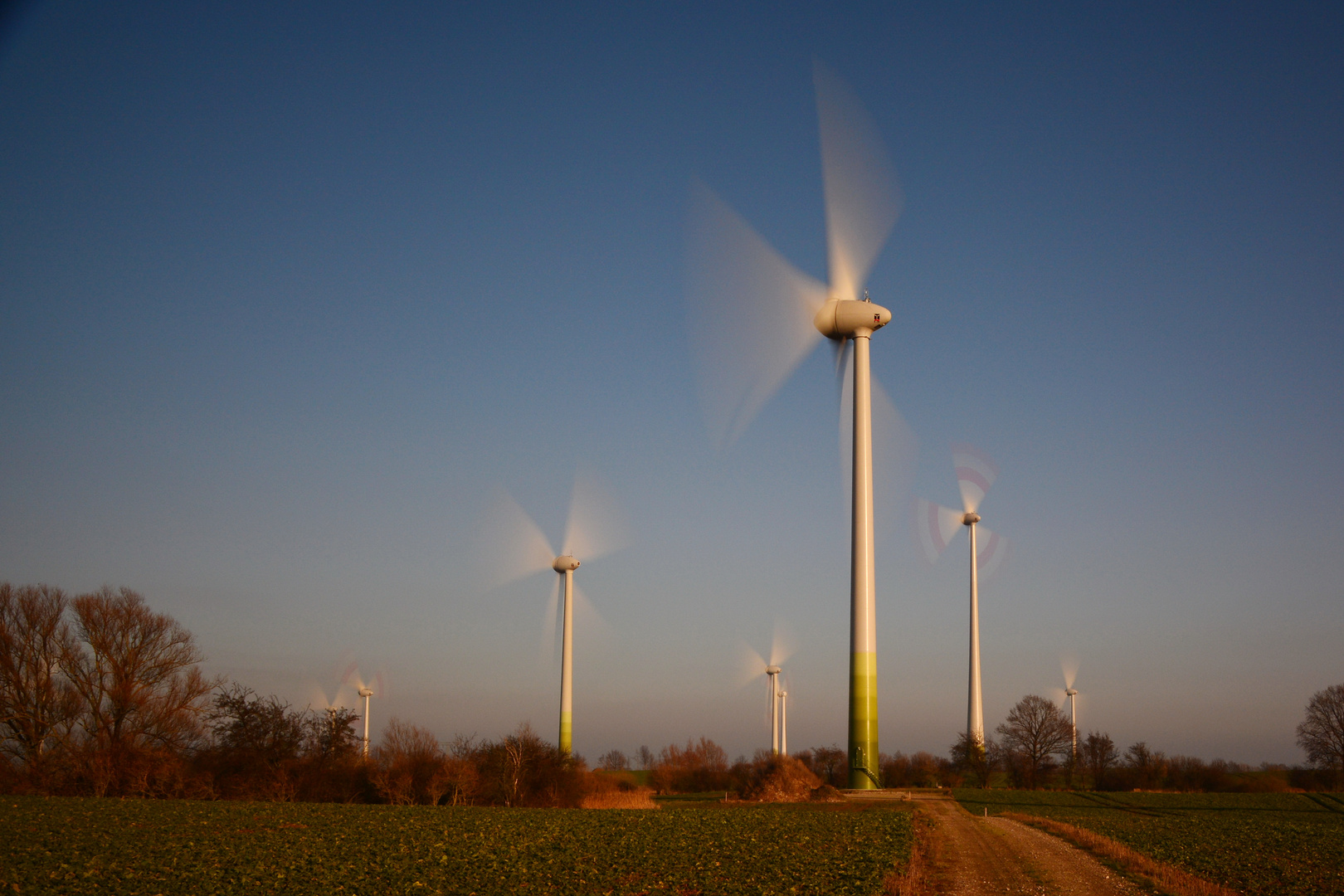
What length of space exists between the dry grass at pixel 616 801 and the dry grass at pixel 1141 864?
22094 mm

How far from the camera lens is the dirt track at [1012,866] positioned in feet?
77.9

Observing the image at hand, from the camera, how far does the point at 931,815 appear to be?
43.0 metres

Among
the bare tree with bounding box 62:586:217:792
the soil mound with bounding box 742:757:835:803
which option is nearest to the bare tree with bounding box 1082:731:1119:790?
the soil mound with bounding box 742:757:835:803

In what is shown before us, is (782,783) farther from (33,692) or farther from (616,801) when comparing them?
(33,692)

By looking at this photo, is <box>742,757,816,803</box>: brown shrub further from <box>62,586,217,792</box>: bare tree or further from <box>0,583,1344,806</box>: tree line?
<box>62,586,217,792</box>: bare tree

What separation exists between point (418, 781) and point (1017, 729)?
209 feet

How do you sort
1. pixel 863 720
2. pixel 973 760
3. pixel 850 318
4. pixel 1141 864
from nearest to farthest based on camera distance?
pixel 1141 864 → pixel 863 720 → pixel 850 318 → pixel 973 760

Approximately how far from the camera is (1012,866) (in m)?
27.7

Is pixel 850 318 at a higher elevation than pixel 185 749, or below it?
higher

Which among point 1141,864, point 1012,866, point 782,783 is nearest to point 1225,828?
point 1141,864

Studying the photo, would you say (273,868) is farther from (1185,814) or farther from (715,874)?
(1185,814)

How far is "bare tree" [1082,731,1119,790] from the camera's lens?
91.1 metres

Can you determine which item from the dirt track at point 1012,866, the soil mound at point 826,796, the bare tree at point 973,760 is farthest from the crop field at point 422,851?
the bare tree at point 973,760

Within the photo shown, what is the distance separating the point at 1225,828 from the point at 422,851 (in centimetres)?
3723
